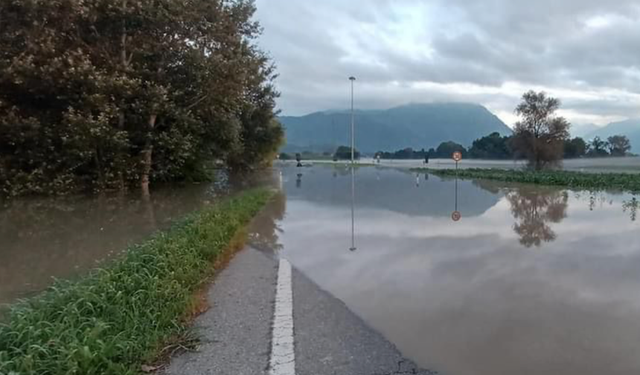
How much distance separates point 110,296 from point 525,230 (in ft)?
32.0

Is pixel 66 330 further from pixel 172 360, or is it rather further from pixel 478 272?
pixel 478 272

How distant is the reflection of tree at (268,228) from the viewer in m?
9.49

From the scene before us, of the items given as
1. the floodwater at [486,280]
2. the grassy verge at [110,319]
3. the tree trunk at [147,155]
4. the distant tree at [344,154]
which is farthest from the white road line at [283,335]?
the distant tree at [344,154]

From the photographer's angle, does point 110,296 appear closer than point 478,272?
Yes

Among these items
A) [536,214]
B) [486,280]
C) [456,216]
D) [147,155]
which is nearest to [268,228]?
[456,216]

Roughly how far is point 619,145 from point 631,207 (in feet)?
172

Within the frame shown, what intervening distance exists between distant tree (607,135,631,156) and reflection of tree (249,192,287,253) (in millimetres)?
55862

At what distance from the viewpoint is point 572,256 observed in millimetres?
8367

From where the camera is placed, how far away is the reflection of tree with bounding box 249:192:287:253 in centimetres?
949

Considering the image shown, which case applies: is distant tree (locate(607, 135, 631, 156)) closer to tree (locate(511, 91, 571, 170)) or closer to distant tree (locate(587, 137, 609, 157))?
distant tree (locate(587, 137, 609, 157))

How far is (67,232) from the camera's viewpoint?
396 inches

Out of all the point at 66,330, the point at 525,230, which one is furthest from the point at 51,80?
the point at 525,230

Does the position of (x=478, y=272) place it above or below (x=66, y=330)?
below

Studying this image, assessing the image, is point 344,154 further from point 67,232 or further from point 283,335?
point 283,335
